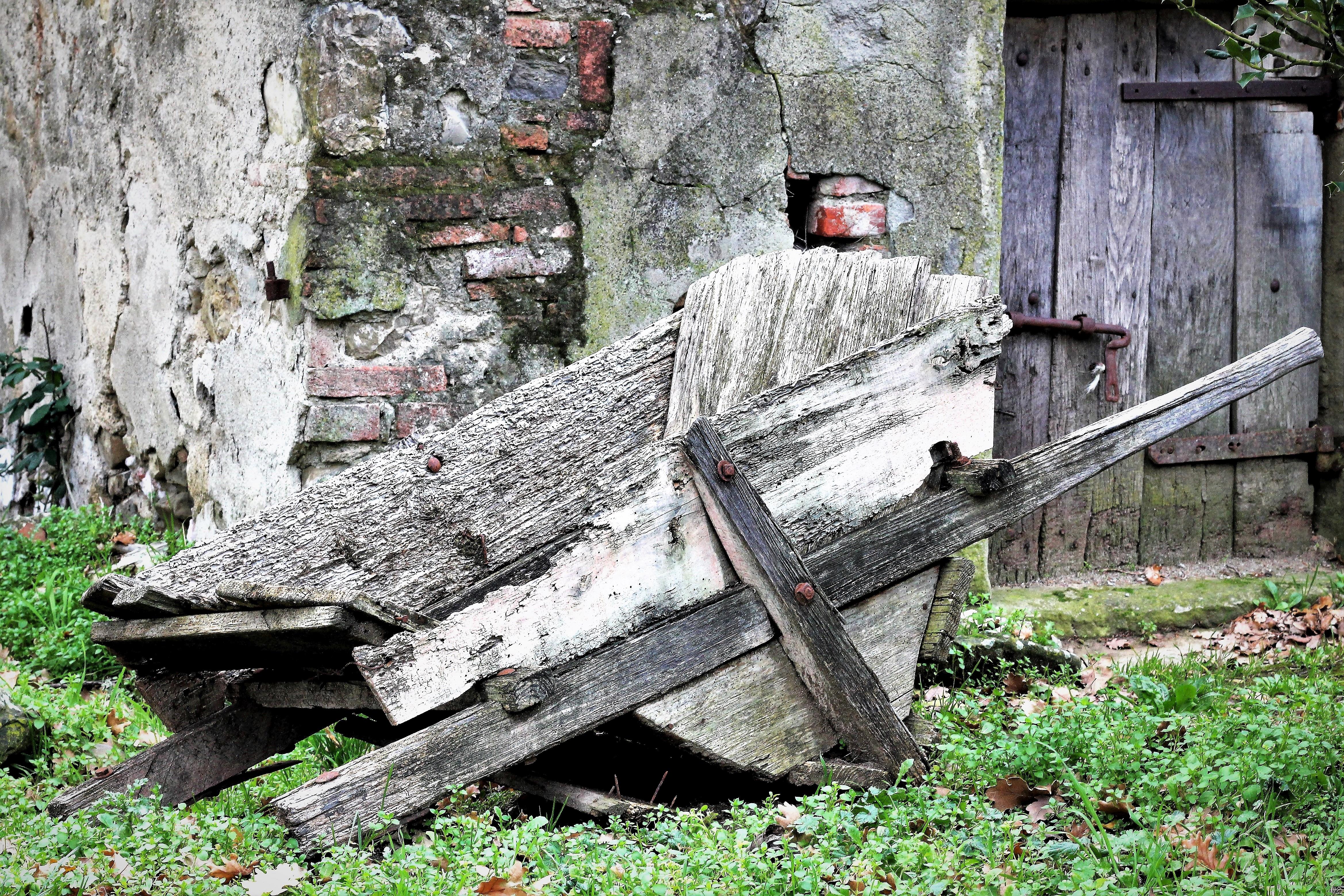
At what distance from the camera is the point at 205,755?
2.43 metres

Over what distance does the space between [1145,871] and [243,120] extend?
3189mm

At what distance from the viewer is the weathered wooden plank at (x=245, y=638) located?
6.61 ft

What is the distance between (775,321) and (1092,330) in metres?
1.96

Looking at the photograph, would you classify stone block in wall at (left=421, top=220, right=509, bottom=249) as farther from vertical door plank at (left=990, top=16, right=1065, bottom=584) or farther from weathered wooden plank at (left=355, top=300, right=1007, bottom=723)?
vertical door plank at (left=990, top=16, right=1065, bottom=584)

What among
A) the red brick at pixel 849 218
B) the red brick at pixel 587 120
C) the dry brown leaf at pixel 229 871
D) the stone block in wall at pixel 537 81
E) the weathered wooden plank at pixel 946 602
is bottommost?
the dry brown leaf at pixel 229 871

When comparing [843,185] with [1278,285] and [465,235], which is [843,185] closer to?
[465,235]

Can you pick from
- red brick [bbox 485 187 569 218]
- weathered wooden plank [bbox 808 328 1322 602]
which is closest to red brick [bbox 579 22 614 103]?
red brick [bbox 485 187 569 218]

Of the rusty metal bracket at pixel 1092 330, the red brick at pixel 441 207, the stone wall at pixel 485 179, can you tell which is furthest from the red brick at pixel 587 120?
the rusty metal bracket at pixel 1092 330

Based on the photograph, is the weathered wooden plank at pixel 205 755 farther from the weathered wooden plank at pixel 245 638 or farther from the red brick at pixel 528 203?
the red brick at pixel 528 203

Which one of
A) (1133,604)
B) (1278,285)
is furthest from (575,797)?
(1278,285)

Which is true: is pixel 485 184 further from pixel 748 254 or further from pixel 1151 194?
pixel 1151 194

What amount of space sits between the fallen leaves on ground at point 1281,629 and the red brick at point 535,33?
272 cm

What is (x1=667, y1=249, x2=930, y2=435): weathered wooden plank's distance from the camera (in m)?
2.54

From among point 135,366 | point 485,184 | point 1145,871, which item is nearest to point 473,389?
point 485,184
